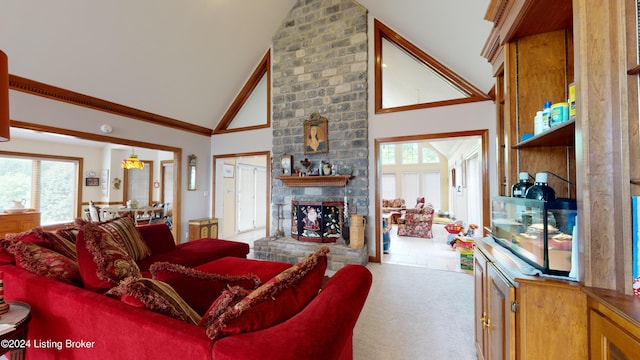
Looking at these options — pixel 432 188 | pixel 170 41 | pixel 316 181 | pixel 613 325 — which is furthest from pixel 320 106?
pixel 432 188

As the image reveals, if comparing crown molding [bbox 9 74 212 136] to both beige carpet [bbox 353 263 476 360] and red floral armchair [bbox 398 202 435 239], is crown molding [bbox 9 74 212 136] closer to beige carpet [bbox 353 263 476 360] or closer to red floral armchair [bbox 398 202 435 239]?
beige carpet [bbox 353 263 476 360]

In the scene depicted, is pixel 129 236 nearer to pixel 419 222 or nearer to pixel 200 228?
pixel 200 228

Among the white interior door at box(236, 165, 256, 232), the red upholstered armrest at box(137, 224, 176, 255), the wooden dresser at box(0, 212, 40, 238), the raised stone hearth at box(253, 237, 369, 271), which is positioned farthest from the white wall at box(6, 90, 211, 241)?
the wooden dresser at box(0, 212, 40, 238)

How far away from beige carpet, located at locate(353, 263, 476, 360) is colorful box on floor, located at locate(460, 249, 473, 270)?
149mm

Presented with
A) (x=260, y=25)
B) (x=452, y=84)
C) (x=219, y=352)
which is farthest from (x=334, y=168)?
(x=219, y=352)

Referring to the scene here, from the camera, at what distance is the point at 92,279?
4.44 feet

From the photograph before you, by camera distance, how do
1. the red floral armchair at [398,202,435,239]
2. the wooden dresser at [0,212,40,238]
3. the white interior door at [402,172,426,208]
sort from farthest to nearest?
the white interior door at [402,172,426,208]
the red floral armchair at [398,202,435,239]
the wooden dresser at [0,212,40,238]

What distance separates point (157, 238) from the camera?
2984 millimetres

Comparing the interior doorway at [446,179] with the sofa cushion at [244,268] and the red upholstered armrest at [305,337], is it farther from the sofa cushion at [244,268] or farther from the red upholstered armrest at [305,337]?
the red upholstered armrest at [305,337]

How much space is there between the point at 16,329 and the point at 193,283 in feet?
2.72

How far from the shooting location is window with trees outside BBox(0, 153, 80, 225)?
5.65m

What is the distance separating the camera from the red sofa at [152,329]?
2.51 feet

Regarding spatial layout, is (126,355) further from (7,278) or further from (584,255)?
(584,255)

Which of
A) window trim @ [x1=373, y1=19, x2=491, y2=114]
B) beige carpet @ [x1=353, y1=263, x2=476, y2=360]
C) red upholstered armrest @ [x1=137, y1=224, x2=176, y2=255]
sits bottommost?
beige carpet @ [x1=353, y1=263, x2=476, y2=360]
